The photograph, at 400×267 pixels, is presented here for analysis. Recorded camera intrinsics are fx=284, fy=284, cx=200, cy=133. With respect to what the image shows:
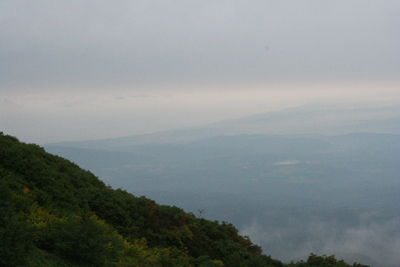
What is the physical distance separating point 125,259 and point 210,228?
827cm

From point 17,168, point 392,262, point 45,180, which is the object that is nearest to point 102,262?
point 45,180

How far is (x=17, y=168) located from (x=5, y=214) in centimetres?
750

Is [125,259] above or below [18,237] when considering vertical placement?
below

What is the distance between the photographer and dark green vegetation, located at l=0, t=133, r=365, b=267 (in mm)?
9305

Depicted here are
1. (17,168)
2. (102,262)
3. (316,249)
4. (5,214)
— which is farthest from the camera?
(316,249)

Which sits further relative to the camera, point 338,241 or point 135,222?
point 338,241

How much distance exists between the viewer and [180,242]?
1538 cm

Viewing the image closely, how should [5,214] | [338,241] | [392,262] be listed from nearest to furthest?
[5,214] < [392,262] < [338,241]

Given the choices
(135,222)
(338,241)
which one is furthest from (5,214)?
→ (338,241)

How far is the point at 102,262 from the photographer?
32.9 feet

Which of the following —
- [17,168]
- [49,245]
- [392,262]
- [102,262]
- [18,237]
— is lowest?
[392,262]

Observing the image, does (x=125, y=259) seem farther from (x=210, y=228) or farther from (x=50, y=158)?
(x=50, y=158)

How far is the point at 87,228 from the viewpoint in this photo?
32.4ft

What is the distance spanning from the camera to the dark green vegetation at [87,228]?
30.5 feet
